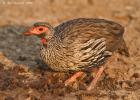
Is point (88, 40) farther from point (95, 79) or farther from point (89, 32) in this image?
point (95, 79)

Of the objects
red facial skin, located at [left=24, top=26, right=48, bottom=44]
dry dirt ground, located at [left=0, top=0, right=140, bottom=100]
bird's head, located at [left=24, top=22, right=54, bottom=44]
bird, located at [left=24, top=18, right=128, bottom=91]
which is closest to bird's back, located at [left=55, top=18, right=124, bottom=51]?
bird, located at [left=24, top=18, right=128, bottom=91]

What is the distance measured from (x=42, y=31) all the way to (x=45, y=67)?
1.05 m

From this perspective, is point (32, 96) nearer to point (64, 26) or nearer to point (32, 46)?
point (64, 26)

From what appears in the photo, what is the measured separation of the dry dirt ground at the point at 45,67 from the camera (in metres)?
10.5

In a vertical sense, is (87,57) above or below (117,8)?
below

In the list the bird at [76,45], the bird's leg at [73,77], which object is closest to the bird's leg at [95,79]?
the bird at [76,45]

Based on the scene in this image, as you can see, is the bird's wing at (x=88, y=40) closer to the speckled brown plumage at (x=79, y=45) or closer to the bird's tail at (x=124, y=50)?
the speckled brown plumage at (x=79, y=45)

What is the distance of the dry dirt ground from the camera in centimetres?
1047

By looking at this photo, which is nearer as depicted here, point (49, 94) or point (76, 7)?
point (49, 94)

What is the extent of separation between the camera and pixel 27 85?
10727mm

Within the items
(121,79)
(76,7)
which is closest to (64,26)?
(121,79)

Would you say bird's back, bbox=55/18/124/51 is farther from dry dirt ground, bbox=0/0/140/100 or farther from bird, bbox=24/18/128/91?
dry dirt ground, bbox=0/0/140/100

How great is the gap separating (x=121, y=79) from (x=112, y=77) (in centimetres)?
18

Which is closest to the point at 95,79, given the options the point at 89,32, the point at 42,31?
the point at 89,32
